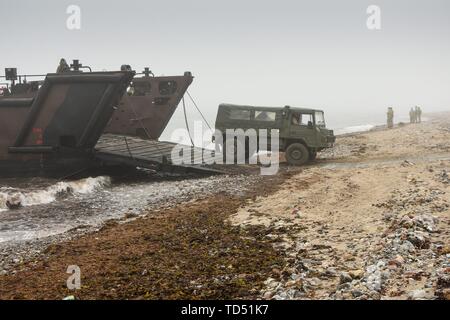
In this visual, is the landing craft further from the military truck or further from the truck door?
the truck door

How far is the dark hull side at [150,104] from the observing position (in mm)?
16641

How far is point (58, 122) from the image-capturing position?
43.2 ft

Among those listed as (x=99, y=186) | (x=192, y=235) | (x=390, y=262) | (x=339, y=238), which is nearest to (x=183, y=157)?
(x=99, y=186)

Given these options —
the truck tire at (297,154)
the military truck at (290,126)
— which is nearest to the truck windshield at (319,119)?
the military truck at (290,126)

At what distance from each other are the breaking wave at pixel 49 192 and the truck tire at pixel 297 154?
6.79 m

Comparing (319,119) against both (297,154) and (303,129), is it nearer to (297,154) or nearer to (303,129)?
(303,129)

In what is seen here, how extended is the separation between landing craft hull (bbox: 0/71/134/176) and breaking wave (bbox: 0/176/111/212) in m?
0.89

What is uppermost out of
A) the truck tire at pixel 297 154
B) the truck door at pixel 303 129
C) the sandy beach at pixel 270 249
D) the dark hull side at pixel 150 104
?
the dark hull side at pixel 150 104

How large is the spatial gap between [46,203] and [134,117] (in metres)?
6.68

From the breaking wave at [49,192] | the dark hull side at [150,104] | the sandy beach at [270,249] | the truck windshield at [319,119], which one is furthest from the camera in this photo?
the dark hull side at [150,104]

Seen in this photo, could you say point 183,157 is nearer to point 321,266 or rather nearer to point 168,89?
point 168,89

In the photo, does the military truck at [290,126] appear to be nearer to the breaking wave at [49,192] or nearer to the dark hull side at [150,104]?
the dark hull side at [150,104]

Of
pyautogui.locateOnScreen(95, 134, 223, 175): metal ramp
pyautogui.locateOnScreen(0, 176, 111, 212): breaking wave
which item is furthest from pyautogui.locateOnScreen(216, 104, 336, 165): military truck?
pyautogui.locateOnScreen(0, 176, 111, 212): breaking wave

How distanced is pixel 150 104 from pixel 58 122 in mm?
4438
